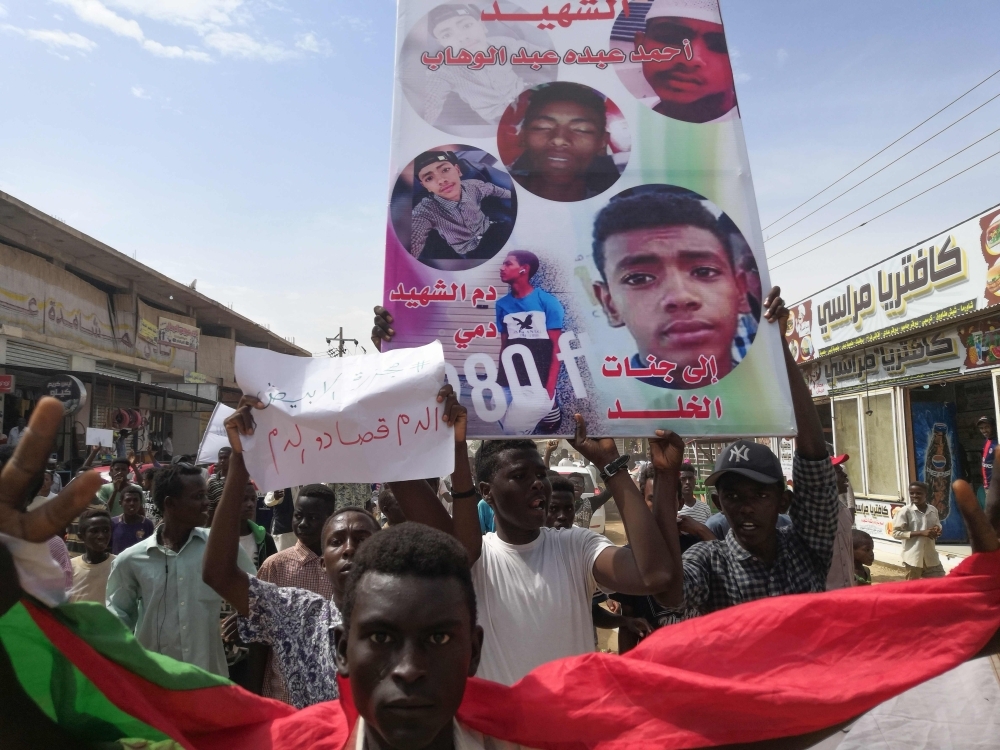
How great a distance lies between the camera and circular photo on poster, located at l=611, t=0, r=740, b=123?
8.98 feet

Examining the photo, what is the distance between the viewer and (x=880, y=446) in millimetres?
12156

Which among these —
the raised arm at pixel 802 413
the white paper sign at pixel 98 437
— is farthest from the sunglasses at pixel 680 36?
the white paper sign at pixel 98 437

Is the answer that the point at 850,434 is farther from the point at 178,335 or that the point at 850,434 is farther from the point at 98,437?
the point at 178,335

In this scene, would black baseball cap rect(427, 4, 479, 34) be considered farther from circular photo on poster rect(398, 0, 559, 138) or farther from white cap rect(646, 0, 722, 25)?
white cap rect(646, 0, 722, 25)

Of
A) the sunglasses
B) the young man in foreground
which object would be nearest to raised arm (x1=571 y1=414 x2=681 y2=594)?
the young man in foreground

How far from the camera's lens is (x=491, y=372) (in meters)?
2.48

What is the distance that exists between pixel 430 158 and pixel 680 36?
106 cm

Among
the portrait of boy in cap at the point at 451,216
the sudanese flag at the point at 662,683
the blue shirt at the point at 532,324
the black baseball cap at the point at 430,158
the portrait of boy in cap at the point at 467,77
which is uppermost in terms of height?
the portrait of boy in cap at the point at 467,77

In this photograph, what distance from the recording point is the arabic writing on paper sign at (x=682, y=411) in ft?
8.04

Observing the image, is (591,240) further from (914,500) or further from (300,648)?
(914,500)

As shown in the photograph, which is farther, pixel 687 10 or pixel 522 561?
pixel 687 10

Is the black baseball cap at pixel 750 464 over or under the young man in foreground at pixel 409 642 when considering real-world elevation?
over

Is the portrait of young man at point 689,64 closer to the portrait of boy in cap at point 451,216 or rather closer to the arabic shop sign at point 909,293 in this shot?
the portrait of boy in cap at point 451,216

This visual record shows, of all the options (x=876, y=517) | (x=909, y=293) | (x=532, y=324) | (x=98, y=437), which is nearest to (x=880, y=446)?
(x=876, y=517)
